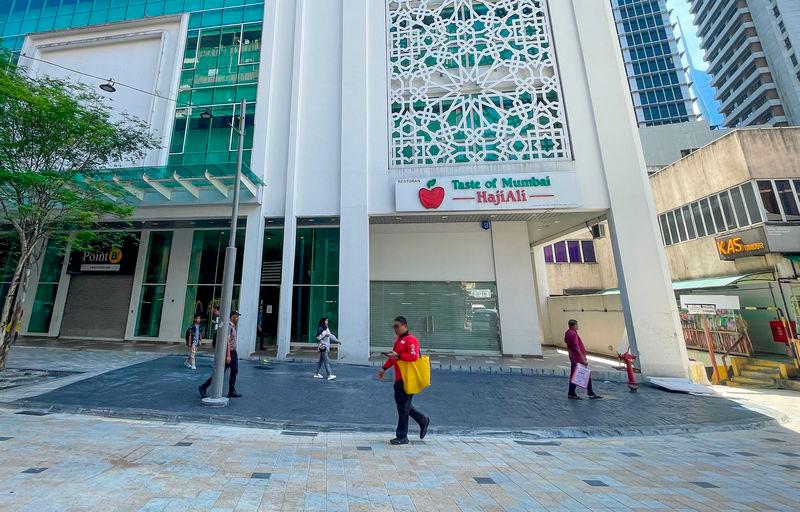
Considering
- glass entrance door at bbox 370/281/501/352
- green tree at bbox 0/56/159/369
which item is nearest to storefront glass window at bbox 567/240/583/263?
glass entrance door at bbox 370/281/501/352

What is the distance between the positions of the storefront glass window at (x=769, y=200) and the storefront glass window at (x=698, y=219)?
256cm

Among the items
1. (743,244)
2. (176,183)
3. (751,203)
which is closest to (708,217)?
(751,203)

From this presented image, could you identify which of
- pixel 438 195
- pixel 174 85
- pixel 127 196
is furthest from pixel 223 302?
pixel 174 85

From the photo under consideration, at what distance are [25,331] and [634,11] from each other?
93126mm

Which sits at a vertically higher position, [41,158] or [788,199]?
[41,158]

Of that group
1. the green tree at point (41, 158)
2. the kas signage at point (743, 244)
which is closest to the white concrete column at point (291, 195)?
the green tree at point (41, 158)

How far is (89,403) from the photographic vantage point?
639 centimetres

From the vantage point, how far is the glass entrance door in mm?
14156

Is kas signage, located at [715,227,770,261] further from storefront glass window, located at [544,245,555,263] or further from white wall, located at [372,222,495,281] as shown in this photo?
white wall, located at [372,222,495,281]

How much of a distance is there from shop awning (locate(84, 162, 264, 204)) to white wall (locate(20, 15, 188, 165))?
4.66 m

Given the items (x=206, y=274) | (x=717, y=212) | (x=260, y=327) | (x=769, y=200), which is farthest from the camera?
(x=206, y=274)

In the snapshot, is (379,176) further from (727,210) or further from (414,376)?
(727,210)

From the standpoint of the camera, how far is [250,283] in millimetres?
12664

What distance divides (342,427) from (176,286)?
13.9 meters
